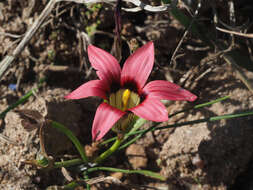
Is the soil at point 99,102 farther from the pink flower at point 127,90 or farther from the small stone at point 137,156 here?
the pink flower at point 127,90

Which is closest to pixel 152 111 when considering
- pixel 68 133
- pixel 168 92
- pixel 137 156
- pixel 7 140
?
pixel 168 92

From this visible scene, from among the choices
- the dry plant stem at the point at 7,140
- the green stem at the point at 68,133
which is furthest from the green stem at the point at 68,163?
the dry plant stem at the point at 7,140

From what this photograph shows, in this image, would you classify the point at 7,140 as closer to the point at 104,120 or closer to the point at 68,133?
the point at 68,133

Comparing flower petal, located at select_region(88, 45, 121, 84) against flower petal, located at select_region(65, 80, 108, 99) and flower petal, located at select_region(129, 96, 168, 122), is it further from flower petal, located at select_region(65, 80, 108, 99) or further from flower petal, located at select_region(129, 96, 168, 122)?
flower petal, located at select_region(129, 96, 168, 122)

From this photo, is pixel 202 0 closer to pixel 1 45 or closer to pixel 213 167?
pixel 213 167

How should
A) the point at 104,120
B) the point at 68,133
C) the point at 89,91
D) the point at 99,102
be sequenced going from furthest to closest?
the point at 99,102 → the point at 68,133 → the point at 89,91 → the point at 104,120

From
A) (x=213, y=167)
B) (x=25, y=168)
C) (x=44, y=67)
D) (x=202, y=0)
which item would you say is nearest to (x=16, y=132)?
(x=25, y=168)
